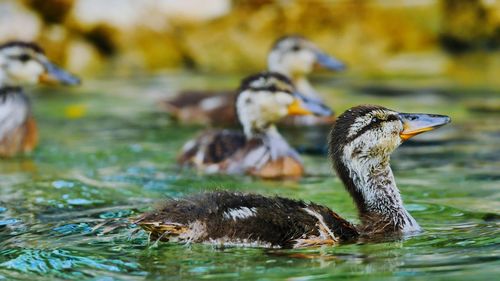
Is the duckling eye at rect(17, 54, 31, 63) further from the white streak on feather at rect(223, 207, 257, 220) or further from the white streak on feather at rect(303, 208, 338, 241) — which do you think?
the white streak on feather at rect(303, 208, 338, 241)

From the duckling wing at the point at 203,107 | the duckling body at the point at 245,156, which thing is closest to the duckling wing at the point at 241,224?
the duckling body at the point at 245,156

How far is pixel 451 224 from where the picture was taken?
6902 mm

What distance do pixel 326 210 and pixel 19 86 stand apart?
558 centimetres

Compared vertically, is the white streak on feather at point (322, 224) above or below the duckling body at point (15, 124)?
below

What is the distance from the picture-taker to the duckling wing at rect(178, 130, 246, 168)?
9.42m

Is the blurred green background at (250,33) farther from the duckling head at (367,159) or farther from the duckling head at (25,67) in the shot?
the duckling head at (367,159)

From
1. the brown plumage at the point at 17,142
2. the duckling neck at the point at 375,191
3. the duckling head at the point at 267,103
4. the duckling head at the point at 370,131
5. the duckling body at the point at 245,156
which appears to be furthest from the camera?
the brown plumage at the point at 17,142

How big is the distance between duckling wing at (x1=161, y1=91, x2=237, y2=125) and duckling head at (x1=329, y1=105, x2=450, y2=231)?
5290mm

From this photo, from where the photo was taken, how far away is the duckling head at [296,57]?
43.2ft

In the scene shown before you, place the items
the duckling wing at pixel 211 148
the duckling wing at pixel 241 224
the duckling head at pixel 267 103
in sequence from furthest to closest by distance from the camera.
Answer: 1. the duckling head at pixel 267 103
2. the duckling wing at pixel 211 148
3. the duckling wing at pixel 241 224

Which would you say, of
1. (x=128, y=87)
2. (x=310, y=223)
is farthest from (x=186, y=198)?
(x=128, y=87)

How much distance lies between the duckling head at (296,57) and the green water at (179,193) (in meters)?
0.51

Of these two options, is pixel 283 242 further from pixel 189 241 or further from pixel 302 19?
pixel 302 19

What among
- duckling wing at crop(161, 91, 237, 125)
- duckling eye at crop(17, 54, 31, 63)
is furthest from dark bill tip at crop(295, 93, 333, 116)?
duckling eye at crop(17, 54, 31, 63)
